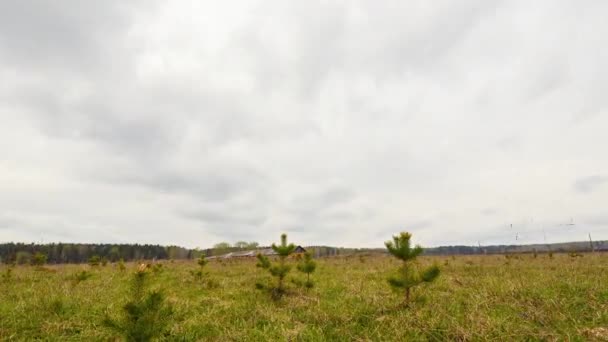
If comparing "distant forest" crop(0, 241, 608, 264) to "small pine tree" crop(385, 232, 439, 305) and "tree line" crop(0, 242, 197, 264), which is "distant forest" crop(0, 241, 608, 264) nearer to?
"tree line" crop(0, 242, 197, 264)

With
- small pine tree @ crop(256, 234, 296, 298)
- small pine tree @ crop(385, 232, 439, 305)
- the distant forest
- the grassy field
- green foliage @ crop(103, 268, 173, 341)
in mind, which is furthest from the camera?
the distant forest

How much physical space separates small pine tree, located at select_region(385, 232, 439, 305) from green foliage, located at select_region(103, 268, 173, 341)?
19.5 ft

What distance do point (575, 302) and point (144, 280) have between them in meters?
9.80

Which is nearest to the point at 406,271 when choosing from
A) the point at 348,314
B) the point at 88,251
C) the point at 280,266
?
the point at 348,314

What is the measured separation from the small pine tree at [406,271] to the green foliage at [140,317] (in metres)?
5.95

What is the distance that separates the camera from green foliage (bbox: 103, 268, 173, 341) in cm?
444

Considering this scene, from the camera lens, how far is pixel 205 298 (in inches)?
414

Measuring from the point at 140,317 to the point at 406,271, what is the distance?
6.54 metres

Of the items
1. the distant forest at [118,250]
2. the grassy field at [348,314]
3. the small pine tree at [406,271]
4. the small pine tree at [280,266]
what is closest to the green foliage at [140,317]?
the grassy field at [348,314]

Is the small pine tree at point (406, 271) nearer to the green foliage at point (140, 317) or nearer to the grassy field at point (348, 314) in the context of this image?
the grassy field at point (348, 314)

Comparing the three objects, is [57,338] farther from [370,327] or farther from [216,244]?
[216,244]

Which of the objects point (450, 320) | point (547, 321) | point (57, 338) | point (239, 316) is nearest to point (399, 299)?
point (450, 320)

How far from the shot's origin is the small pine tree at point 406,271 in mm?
8438

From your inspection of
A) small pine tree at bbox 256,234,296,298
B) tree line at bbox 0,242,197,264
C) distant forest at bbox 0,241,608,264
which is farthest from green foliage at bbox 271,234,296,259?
tree line at bbox 0,242,197,264
